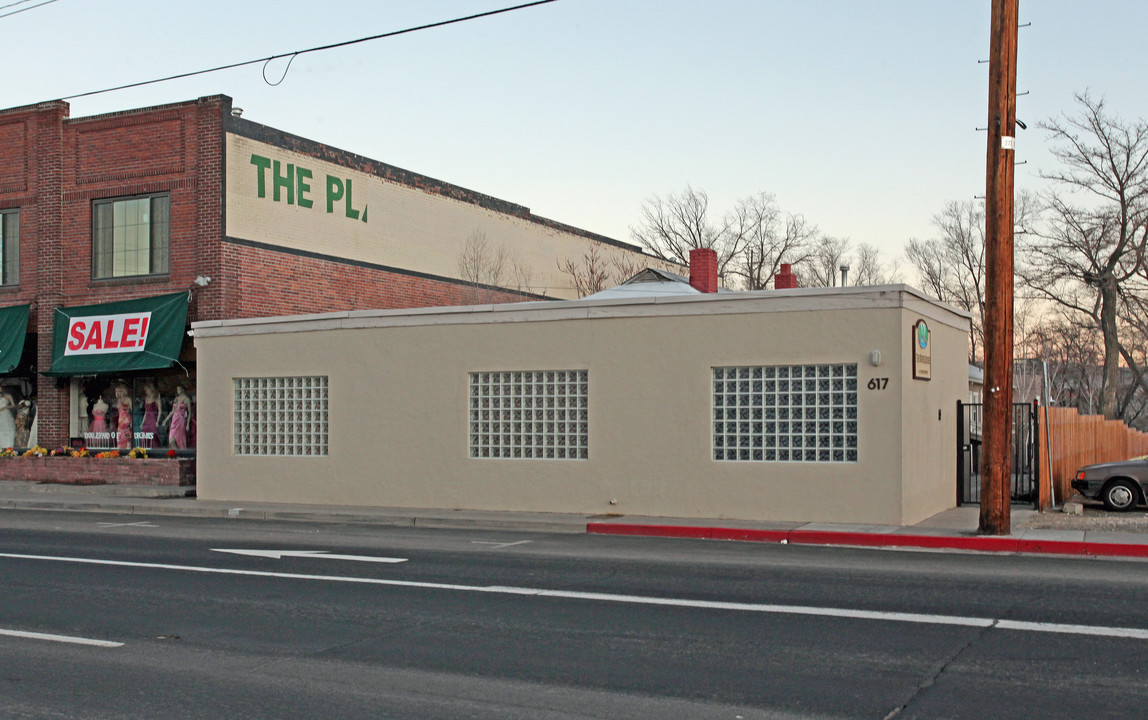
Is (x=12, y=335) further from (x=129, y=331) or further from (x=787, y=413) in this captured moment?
(x=787, y=413)

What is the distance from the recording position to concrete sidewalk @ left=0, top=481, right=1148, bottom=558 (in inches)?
541

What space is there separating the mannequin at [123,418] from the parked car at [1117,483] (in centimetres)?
1969

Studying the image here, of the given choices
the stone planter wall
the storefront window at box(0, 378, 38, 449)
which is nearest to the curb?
the stone planter wall

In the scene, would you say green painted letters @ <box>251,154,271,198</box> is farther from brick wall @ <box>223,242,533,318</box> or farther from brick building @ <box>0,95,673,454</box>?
brick wall @ <box>223,242,533,318</box>

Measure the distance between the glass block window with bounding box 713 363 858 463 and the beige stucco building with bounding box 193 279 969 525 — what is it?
30 millimetres

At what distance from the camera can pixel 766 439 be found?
16.7m

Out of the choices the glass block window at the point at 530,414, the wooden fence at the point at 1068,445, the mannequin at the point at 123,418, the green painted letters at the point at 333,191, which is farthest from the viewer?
the green painted letters at the point at 333,191

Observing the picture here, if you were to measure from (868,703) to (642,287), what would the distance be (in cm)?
1851

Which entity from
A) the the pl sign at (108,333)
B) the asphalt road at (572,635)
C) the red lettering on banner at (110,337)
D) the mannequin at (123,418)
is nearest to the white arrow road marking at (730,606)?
the asphalt road at (572,635)

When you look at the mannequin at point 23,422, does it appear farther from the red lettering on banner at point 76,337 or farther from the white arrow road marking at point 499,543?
the white arrow road marking at point 499,543

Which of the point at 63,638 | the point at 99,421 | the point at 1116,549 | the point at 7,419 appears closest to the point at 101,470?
the point at 99,421

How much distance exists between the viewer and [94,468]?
23.9 metres

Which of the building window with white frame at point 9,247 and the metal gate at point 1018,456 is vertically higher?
the building window with white frame at point 9,247

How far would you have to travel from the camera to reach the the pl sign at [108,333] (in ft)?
78.8
